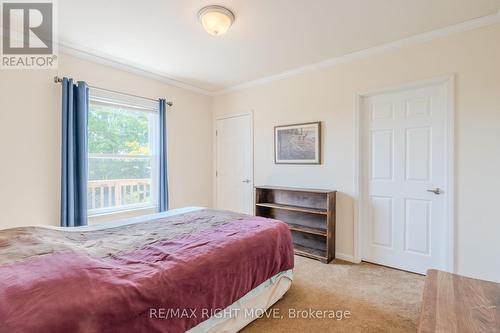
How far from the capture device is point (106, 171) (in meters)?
3.26

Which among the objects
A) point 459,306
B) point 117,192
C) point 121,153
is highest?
point 121,153

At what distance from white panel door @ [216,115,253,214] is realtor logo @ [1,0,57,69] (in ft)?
8.15

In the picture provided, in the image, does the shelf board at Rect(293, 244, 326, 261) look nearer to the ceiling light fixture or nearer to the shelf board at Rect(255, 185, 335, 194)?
the shelf board at Rect(255, 185, 335, 194)

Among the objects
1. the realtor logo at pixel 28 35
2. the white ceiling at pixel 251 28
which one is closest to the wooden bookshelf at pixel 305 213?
the white ceiling at pixel 251 28

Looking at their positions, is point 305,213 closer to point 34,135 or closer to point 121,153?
point 121,153

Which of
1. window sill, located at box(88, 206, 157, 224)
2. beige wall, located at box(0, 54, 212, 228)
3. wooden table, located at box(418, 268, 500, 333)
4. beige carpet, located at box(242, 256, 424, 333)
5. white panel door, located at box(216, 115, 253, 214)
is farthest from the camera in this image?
white panel door, located at box(216, 115, 253, 214)

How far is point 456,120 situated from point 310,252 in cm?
215

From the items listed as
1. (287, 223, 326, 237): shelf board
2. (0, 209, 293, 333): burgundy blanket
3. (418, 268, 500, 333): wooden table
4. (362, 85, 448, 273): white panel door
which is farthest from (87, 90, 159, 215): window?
(418, 268, 500, 333): wooden table

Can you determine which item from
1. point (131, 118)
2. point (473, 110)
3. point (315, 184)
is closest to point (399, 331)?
point (315, 184)

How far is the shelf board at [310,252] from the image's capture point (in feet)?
10.3

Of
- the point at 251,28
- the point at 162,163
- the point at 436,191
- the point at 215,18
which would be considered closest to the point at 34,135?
the point at 162,163

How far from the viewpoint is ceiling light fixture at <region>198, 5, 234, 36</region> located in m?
2.13

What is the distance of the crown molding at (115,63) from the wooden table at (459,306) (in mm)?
3783

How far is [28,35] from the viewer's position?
2.57m
